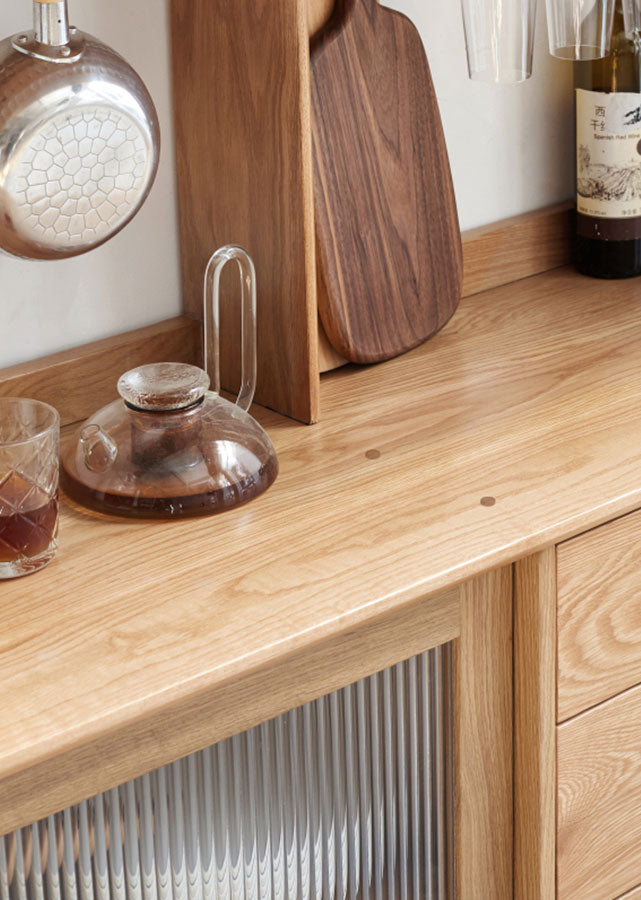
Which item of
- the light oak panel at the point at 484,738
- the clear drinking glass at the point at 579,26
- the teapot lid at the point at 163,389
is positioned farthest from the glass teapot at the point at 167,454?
the clear drinking glass at the point at 579,26

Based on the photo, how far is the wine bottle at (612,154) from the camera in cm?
144

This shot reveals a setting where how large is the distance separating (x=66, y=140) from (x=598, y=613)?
→ 61 cm

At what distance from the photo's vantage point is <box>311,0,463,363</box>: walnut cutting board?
4.14 feet

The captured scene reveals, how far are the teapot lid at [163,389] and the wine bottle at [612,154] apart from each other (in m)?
0.63

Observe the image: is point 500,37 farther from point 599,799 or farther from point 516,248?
point 599,799

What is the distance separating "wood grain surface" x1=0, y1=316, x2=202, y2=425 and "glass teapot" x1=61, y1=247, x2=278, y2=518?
13cm

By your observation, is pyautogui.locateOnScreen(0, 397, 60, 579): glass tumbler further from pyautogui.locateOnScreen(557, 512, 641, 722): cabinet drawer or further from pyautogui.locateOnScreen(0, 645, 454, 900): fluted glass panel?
pyautogui.locateOnScreen(557, 512, 641, 722): cabinet drawer

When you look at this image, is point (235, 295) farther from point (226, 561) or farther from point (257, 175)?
point (226, 561)

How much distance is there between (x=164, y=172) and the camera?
1265 mm

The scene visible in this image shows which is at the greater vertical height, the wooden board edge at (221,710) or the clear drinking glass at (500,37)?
the clear drinking glass at (500,37)

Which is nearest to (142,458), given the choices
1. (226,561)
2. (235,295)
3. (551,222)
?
(226,561)

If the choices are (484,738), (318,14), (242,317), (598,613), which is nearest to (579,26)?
(318,14)

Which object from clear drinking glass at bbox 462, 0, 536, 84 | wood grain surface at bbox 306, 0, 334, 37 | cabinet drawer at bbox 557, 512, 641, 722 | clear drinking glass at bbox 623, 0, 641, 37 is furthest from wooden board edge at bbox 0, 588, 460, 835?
clear drinking glass at bbox 623, 0, 641, 37

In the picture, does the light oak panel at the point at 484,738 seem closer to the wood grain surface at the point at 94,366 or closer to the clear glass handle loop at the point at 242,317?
the clear glass handle loop at the point at 242,317
